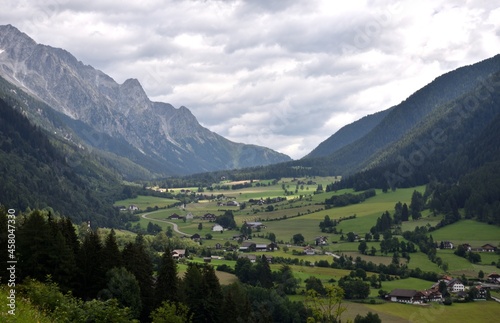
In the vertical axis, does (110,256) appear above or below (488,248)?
above

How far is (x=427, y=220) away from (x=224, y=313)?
454ft

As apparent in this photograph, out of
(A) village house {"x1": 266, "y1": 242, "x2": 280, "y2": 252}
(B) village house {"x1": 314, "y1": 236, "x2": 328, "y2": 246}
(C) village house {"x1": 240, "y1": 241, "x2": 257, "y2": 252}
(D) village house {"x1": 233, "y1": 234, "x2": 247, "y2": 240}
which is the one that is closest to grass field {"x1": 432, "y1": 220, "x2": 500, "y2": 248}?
(B) village house {"x1": 314, "y1": 236, "x2": 328, "y2": 246}

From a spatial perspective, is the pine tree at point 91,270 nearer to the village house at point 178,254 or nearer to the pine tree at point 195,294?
the pine tree at point 195,294

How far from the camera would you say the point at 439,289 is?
108 metres

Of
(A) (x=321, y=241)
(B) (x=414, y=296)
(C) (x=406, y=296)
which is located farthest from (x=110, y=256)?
(A) (x=321, y=241)

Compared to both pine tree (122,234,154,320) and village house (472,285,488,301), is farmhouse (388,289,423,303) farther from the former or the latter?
pine tree (122,234,154,320)

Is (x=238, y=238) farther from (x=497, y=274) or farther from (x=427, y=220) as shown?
(x=497, y=274)

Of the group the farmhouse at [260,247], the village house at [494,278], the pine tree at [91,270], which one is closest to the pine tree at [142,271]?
the pine tree at [91,270]

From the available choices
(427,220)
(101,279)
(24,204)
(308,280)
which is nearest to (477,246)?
(427,220)

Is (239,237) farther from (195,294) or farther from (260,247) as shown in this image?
(195,294)

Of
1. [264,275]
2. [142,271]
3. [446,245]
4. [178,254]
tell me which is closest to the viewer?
[142,271]

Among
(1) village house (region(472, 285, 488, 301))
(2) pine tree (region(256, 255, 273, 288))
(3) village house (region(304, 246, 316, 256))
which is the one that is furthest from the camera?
(3) village house (region(304, 246, 316, 256))

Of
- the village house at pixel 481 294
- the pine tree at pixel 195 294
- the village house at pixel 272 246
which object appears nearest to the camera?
the pine tree at pixel 195 294

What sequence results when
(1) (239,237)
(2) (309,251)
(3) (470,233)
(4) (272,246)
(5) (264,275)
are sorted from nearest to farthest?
(5) (264,275), (2) (309,251), (3) (470,233), (4) (272,246), (1) (239,237)
